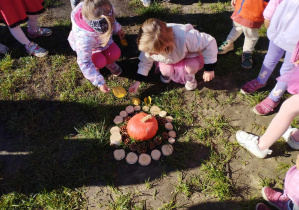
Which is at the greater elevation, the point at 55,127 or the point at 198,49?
the point at 198,49

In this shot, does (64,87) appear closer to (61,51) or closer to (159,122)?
(61,51)

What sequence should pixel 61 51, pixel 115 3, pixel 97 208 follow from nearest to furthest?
pixel 97 208 < pixel 61 51 < pixel 115 3

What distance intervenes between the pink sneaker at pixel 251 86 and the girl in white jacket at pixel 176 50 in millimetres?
515

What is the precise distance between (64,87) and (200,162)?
1782 mm

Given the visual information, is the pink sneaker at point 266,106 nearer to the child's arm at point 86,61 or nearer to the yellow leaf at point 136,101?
the yellow leaf at point 136,101

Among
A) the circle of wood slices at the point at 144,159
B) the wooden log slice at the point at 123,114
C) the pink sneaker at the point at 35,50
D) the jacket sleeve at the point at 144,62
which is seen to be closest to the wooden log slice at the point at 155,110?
the wooden log slice at the point at 123,114

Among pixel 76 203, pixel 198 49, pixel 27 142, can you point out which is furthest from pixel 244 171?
pixel 27 142

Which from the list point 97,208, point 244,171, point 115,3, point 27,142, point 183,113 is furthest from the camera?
point 115,3

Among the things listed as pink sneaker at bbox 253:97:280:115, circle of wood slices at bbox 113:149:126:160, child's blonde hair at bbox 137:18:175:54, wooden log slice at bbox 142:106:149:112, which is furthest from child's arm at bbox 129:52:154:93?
pink sneaker at bbox 253:97:280:115

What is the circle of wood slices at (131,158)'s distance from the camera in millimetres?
2254

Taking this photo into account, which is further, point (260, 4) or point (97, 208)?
point (260, 4)

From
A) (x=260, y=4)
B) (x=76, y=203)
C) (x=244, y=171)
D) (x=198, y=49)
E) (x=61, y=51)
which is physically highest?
(x=260, y=4)

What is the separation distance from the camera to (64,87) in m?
2.87

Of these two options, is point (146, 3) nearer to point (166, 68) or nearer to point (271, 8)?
Result: point (166, 68)
